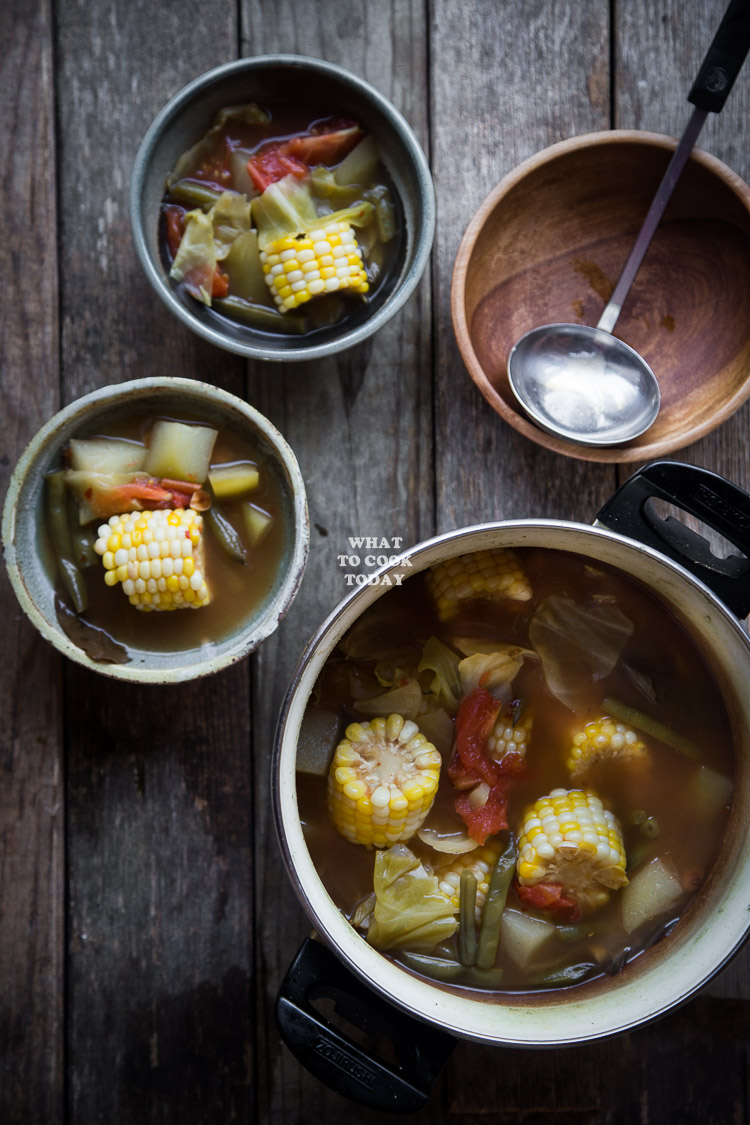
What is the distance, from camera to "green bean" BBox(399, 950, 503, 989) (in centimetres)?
126

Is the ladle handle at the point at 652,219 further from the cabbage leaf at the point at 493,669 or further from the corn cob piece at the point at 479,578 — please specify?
the cabbage leaf at the point at 493,669

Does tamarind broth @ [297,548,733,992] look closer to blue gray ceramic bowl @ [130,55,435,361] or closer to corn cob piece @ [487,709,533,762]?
corn cob piece @ [487,709,533,762]

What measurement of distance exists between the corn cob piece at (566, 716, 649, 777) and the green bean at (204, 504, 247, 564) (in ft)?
1.97

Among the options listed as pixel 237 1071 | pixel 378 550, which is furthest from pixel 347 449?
pixel 237 1071

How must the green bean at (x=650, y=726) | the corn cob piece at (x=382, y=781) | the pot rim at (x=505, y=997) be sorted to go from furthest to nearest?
the green bean at (x=650, y=726) → the corn cob piece at (x=382, y=781) → the pot rim at (x=505, y=997)

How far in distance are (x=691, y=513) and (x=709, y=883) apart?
59cm

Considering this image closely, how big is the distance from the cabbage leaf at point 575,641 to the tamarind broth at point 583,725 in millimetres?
11

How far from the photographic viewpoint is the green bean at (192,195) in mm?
1332

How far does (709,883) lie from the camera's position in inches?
50.6

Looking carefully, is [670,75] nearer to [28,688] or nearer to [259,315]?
[259,315]

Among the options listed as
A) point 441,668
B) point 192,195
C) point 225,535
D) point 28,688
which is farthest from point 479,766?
point 192,195

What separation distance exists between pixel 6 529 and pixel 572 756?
0.93 metres

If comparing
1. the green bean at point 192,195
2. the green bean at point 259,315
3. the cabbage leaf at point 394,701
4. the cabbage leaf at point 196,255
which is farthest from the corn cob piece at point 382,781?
the green bean at point 192,195

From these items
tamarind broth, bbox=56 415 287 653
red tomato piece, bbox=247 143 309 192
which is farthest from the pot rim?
red tomato piece, bbox=247 143 309 192
